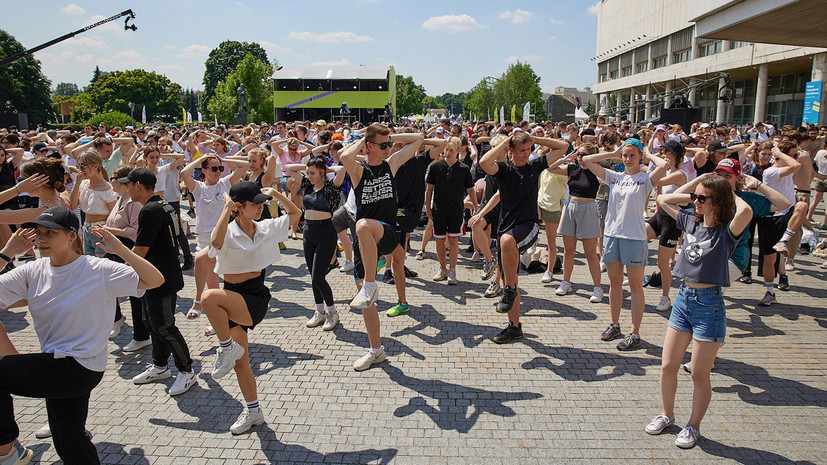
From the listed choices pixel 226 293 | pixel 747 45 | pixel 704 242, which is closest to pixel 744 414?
pixel 704 242

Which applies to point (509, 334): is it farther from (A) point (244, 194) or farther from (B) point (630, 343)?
(A) point (244, 194)

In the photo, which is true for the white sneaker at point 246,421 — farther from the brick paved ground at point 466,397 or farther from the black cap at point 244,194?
the black cap at point 244,194

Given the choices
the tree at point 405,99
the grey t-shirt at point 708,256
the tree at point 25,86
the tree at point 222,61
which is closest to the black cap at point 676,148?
the grey t-shirt at point 708,256

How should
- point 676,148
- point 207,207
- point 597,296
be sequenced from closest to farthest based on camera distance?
point 676,148 < point 207,207 < point 597,296

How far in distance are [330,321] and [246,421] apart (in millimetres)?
2353

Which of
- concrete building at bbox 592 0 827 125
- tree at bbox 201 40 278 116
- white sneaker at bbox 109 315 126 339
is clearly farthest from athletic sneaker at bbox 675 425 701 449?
tree at bbox 201 40 278 116

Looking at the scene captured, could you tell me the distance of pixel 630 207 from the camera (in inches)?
225

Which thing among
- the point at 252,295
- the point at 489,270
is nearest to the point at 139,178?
the point at 252,295

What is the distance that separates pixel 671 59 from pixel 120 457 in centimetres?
5620

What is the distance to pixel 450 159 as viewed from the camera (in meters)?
7.98

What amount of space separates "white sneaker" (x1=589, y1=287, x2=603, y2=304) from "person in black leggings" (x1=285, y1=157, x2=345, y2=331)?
356 cm

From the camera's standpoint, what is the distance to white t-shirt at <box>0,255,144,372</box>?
10.5 feet

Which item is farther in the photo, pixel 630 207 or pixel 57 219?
pixel 630 207

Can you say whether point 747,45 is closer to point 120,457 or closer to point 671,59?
point 671,59
